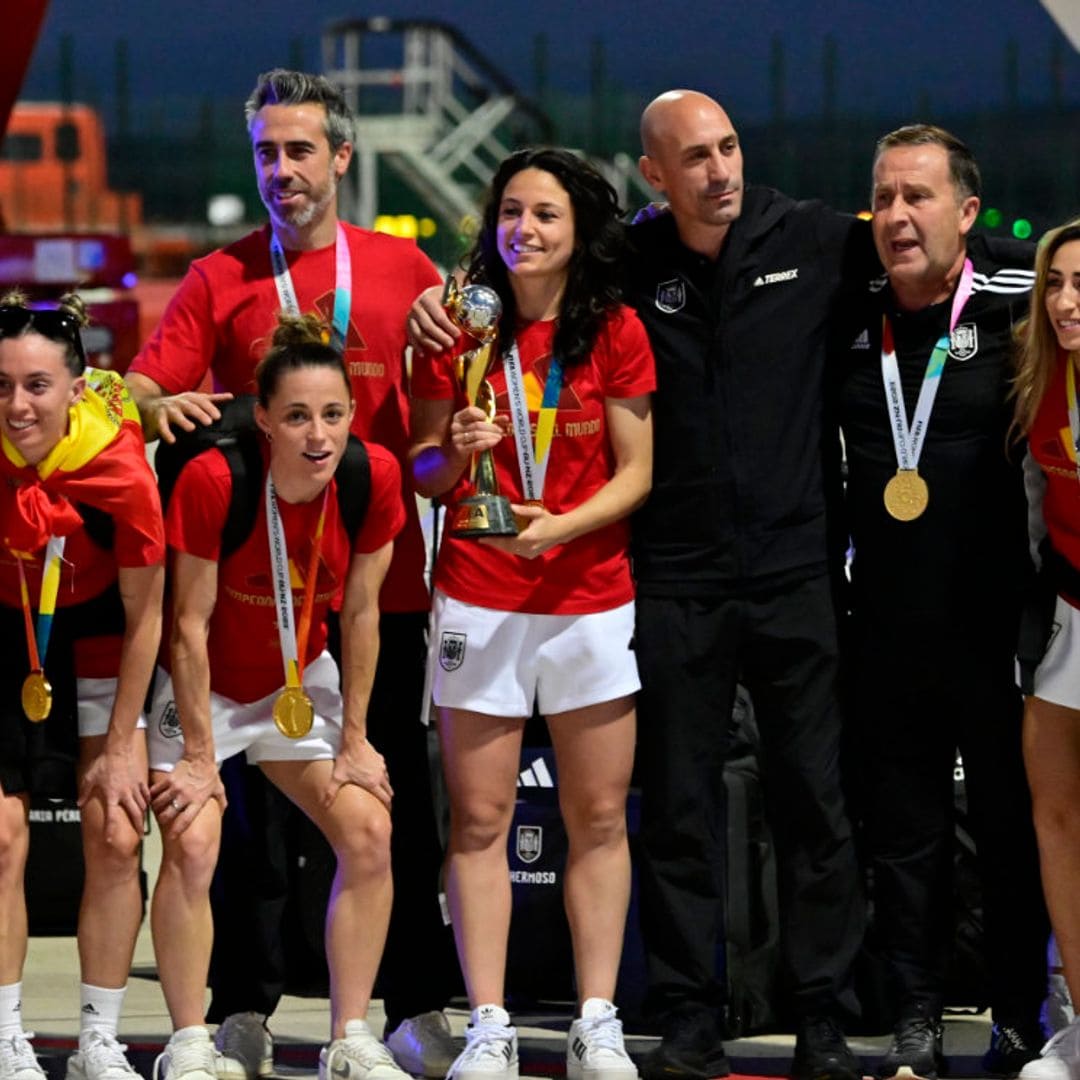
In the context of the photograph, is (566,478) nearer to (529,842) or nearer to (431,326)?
(431,326)

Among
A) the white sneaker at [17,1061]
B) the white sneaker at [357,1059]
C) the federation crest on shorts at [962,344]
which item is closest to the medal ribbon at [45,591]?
the white sneaker at [17,1061]

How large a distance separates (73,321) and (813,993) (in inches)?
79.8

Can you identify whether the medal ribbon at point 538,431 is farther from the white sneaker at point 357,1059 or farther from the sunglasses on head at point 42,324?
the white sneaker at point 357,1059

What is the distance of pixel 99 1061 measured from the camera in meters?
3.96

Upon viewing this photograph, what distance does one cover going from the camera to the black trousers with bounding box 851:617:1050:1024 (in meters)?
4.23

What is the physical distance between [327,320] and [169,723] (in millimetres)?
933

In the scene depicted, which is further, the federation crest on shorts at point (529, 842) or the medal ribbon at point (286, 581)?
the federation crest on shorts at point (529, 842)

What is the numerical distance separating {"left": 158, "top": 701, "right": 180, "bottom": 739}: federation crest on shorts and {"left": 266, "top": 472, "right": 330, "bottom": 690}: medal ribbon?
9.5 inches

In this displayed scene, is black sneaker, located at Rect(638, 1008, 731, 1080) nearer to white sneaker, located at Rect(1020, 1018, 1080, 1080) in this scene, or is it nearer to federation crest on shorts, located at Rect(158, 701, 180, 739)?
white sneaker, located at Rect(1020, 1018, 1080, 1080)

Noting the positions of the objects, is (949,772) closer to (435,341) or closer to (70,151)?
(435,341)

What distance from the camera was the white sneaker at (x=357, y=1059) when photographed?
403 centimetres

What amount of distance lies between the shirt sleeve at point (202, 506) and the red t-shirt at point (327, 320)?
→ 433 millimetres

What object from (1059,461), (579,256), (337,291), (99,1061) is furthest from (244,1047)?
(1059,461)

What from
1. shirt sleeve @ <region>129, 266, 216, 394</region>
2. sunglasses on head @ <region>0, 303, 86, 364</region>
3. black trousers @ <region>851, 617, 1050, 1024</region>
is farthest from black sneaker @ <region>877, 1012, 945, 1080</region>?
sunglasses on head @ <region>0, 303, 86, 364</region>
